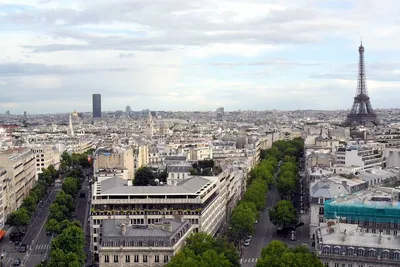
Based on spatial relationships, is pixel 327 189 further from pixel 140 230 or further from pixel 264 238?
pixel 140 230

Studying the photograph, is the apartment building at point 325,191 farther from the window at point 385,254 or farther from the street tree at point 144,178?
the street tree at point 144,178

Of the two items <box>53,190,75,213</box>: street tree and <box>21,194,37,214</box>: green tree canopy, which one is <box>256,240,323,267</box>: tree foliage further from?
<box>21,194,37,214</box>: green tree canopy

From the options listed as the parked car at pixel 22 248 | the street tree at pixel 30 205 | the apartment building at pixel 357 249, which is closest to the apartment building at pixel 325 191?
the apartment building at pixel 357 249

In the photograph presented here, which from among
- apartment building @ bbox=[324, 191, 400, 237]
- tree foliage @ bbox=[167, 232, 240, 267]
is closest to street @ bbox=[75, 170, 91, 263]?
tree foliage @ bbox=[167, 232, 240, 267]

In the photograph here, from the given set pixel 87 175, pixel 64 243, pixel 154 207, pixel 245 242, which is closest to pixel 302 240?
pixel 245 242

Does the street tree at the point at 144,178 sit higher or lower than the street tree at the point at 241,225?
higher
